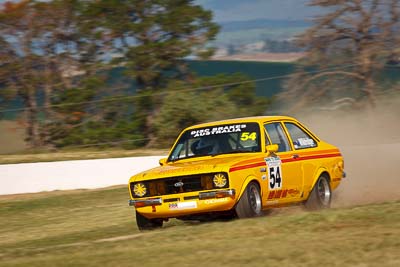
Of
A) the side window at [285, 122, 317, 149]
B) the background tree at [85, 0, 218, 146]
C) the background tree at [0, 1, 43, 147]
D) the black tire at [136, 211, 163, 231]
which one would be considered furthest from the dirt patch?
the background tree at [0, 1, 43, 147]

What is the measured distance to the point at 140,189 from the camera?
11570mm

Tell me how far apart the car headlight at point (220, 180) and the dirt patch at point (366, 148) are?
11.2 ft

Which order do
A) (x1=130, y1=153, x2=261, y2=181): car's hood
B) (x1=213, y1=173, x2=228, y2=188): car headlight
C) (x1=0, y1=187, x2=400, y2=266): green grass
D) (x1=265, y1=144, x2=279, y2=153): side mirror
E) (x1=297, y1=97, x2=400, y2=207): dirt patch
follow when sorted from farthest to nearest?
(x1=297, y1=97, x2=400, y2=207): dirt patch → (x1=265, y1=144, x2=279, y2=153): side mirror → (x1=130, y1=153, x2=261, y2=181): car's hood → (x1=213, y1=173, x2=228, y2=188): car headlight → (x1=0, y1=187, x2=400, y2=266): green grass

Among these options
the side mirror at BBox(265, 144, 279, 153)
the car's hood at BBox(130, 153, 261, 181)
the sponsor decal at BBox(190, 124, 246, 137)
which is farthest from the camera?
the sponsor decal at BBox(190, 124, 246, 137)

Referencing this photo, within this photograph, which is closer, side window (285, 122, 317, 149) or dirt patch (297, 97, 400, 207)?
side window (285, 122, 317, 149)

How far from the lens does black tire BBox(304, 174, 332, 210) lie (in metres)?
12.8

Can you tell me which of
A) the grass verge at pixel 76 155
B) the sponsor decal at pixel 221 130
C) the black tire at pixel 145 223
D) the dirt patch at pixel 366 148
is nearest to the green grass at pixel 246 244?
the black tire at pixel 145 223

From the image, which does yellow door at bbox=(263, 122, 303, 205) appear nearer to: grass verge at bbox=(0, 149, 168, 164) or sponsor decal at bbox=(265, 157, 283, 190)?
sponsor decal at bbox=(265, 157, 283, 190)

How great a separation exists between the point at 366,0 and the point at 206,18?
27.6 ft

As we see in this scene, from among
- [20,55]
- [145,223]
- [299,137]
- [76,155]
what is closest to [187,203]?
[145,223]

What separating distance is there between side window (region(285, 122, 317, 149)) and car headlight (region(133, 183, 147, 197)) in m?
2.42

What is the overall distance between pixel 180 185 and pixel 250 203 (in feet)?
3.05

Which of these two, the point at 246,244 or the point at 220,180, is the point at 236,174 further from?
the point at 246,244

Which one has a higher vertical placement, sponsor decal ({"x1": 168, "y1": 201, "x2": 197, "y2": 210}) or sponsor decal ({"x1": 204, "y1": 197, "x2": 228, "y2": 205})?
sponsor decal ({"x1": 204, "y1": 197, "x2": 228, "y2": 205})
